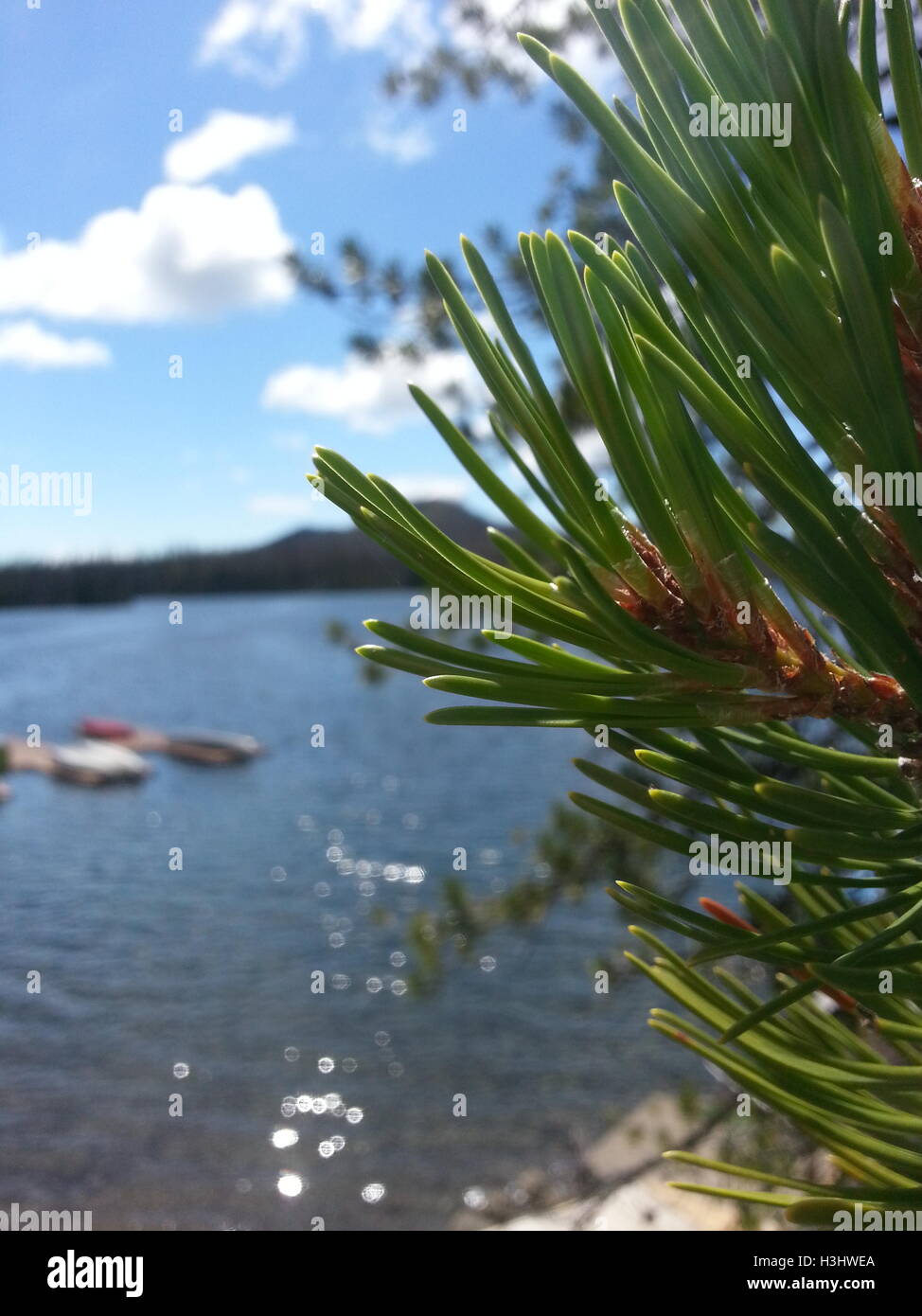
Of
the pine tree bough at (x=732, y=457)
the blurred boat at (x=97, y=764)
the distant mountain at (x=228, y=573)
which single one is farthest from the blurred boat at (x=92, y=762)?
the pine tree bough at (x=732, y=457)

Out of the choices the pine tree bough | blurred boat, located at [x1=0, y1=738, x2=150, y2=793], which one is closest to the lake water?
blurred boat, located at [x1=0, y1=738, x2=150, y2=793]

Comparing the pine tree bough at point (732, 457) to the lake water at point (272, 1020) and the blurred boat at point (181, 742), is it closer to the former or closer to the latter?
the lake water at point (272, 1020)

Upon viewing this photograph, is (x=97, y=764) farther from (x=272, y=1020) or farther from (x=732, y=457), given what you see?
(x=732, y=457)

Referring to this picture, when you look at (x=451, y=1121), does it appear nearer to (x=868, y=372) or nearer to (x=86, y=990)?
(x=86, y=990)

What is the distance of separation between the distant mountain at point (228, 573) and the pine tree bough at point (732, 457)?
3138 millimetres

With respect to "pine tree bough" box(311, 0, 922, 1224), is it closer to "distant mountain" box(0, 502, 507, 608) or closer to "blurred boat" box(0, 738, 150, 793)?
"distant mountain" box(0, 502, 507, 608)

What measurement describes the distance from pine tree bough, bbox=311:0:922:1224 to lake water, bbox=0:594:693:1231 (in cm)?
126

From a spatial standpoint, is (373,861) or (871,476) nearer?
(871,476)

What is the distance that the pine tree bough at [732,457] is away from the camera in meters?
0.15

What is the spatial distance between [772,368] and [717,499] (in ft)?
0.08

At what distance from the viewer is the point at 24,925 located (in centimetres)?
293
